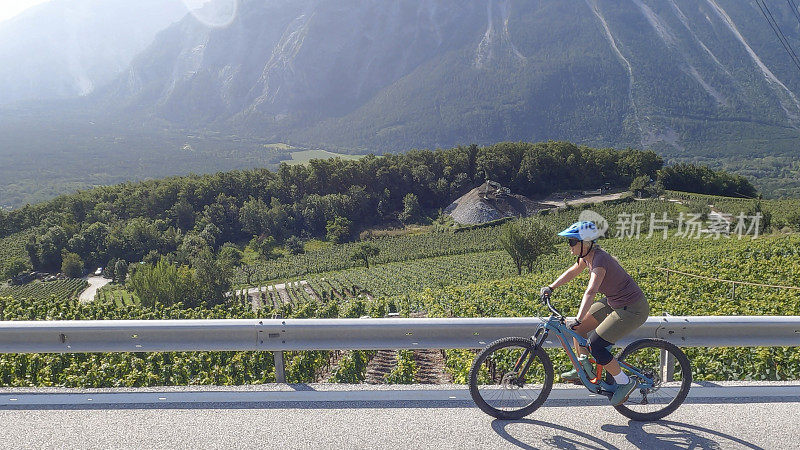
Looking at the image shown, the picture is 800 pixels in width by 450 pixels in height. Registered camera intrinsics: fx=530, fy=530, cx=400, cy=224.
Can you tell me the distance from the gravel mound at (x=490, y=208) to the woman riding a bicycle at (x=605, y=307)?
8248 centimetres

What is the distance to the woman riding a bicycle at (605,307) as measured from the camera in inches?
205

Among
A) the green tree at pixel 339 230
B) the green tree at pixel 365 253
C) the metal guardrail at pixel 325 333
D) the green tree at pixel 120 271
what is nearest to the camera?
the metal guardrail at pixel 325 333

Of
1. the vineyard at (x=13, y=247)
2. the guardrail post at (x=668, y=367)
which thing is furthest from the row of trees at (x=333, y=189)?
the guardrail post at (x=668, y=367)

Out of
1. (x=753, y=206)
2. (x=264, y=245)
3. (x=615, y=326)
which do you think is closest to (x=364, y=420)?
(x=615, y=326)

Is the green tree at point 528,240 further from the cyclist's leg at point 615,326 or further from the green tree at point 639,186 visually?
the green tree at point 639,186

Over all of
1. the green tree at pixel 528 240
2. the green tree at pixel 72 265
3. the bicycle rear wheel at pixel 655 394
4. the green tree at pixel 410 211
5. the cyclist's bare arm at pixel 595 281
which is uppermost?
the cyclist's bare arm at pixel 595 281

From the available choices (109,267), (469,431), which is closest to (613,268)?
(469,431)

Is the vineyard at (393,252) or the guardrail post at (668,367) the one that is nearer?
the guardrail post at (668,367)

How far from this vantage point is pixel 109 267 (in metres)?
88.1

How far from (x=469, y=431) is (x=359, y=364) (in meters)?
3.41

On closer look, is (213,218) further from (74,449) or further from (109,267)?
(74,449)

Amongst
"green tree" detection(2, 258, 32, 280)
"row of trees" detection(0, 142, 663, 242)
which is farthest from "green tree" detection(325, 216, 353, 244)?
"green tree" detection(2, 258, 32, 280)

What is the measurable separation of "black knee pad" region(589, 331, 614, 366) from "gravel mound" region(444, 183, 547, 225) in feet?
271

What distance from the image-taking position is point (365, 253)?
72938mm
